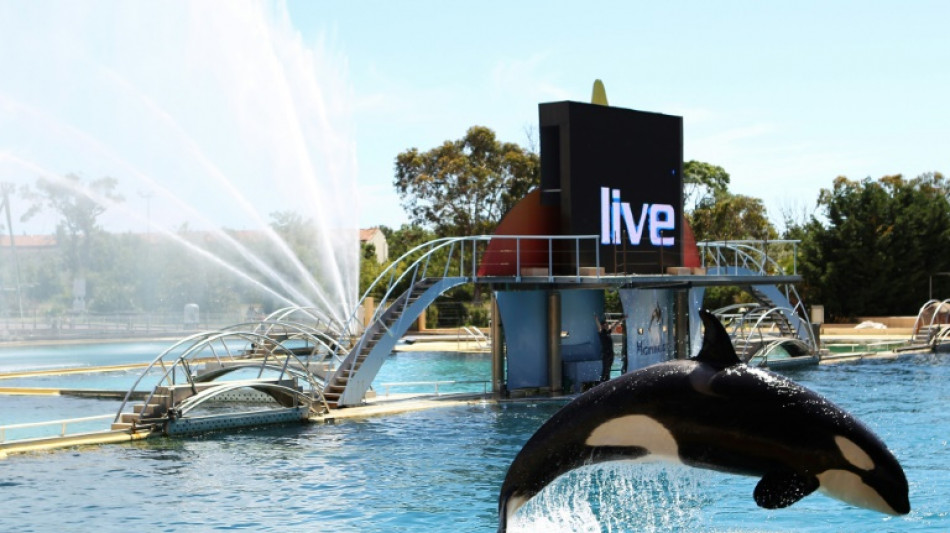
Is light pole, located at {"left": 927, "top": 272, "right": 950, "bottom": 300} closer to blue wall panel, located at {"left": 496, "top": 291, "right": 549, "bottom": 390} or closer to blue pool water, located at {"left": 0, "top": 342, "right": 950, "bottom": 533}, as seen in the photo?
blue wall panel, located at {"left": 496, "top": 291, "right": 549, "bottom": 390}

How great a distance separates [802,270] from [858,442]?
66452mm

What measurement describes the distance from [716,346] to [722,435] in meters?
0.68

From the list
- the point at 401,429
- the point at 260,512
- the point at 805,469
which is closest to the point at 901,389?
the point at 401,429

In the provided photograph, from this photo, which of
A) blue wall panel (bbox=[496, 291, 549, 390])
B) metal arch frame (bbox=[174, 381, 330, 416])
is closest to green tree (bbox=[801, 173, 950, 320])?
blue wall panel (bbox=[496, 291, 549, 390])

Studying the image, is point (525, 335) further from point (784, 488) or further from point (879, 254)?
point (879, 254)

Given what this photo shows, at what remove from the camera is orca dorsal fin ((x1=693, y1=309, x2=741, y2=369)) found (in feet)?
29.1

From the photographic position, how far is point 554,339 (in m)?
30.1

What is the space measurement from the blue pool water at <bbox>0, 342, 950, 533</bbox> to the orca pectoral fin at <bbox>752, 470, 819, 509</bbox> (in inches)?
146

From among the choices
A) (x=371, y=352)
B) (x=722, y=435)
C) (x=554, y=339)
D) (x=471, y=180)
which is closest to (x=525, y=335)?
(x=554, y=339)

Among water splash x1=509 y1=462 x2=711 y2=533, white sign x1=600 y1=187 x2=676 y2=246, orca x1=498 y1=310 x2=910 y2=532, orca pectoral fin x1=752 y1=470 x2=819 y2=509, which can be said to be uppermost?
white sign x1=600 y1=187 x2=676 y2=246

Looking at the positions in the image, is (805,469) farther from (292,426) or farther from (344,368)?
(344,368)

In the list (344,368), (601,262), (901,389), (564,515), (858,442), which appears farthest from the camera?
(901,389)

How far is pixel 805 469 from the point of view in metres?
8.56

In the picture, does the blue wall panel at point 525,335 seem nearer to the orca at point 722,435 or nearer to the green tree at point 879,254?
the orca at point 722,435
